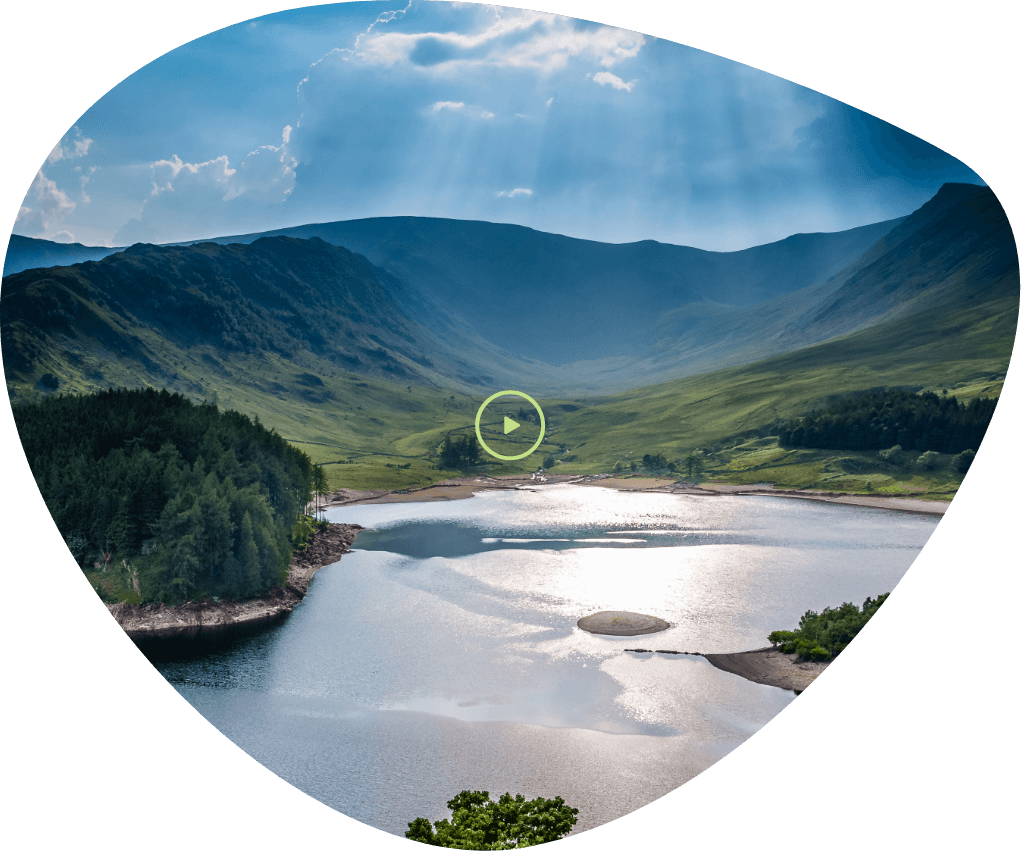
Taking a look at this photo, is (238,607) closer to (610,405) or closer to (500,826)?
(500,826)

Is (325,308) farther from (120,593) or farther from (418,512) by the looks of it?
(120,593)

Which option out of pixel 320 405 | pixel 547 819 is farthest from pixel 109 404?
pixel 320 405

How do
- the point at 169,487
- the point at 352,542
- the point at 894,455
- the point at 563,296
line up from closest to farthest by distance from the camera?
the point at 169,487
the point at 894,455
the point at 352,542
the point at 563,296

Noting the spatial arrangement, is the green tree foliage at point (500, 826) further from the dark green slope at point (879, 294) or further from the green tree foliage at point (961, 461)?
the dark green slope at point (879, 294)

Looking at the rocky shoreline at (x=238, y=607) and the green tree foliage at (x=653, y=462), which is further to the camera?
the green tree foliage at (x=653, y=462)

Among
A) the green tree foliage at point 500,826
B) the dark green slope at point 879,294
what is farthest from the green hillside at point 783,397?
the green tree foliage at point 500,826


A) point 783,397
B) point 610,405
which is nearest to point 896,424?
point 610,405

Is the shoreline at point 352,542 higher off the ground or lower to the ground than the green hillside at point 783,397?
lower
